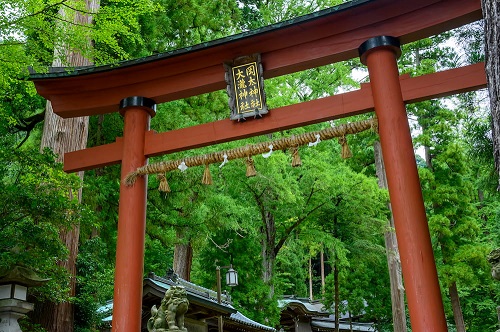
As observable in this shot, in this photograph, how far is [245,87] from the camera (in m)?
6.02

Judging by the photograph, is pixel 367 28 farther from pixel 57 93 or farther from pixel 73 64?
pixel 73 64

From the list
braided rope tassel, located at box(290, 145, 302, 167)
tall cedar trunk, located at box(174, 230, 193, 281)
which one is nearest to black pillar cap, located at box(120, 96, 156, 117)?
braided rope tassel, located at box(290, 145, 302, 167)

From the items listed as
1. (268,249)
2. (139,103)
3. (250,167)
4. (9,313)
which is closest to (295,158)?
(250,167)

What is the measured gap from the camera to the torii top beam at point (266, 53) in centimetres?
557

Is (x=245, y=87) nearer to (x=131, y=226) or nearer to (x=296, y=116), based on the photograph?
(x=296, y=116)

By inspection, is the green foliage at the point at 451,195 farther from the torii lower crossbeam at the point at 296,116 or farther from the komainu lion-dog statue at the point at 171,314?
the komainu lion-dog statue at the point at 171,314

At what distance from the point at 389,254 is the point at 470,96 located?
26.1 ft

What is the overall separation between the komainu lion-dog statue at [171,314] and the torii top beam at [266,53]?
106 inches

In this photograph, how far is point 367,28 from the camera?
5781mm

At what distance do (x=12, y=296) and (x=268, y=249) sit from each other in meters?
11.5

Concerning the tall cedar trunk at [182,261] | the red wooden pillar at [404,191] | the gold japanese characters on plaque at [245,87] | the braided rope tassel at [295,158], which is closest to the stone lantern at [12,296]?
the gold japanese characters on plaque at [245,87]

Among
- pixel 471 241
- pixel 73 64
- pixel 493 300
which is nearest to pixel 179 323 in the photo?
pixel 73 64

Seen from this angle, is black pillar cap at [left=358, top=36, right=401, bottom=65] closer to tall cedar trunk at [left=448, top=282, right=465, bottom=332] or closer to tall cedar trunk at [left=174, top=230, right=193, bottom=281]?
tall cedar trunk at [left=448, top=282, right=465, bottom=332]

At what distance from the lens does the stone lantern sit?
→ 4.88 m
